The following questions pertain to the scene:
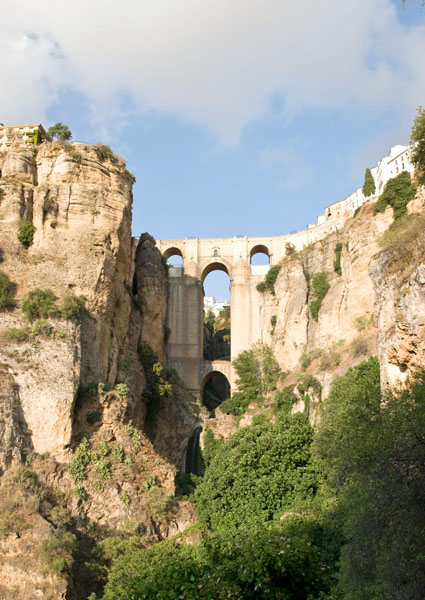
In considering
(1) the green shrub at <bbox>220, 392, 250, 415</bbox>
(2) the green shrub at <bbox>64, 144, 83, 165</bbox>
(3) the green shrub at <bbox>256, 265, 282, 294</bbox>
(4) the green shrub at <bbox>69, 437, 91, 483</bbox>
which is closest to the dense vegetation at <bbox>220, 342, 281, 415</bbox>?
(1) the green shrub at <bbox>220, 392, 250, 415</bbox>

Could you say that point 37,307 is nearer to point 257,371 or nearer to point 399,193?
point 257,371

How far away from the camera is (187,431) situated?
30984mm

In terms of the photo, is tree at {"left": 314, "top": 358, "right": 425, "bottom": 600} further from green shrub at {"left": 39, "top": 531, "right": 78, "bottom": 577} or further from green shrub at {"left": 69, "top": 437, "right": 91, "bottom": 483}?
green shrub at {"left": 69, "top": 437, "right": 91, "bottom": 483}

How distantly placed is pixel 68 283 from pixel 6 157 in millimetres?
7610

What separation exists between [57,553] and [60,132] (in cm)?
2100

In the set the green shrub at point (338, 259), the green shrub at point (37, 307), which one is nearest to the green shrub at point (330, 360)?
the green shrub at point (338, 259)

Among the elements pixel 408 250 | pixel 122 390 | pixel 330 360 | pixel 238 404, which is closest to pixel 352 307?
pixel 330 360

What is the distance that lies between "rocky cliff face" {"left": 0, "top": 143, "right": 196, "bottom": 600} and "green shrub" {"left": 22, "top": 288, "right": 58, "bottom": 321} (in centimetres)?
31

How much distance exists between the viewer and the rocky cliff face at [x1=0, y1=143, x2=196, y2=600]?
18.8m

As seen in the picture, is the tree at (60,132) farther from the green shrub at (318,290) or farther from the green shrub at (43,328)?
the green shrub at (318,290)

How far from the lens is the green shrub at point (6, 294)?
71.7 feet

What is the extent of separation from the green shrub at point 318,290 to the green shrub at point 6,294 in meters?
Result: 18.6

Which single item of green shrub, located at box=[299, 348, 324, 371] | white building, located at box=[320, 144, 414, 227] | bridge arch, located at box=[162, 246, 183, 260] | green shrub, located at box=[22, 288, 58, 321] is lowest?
green shrub, located at box=[299, 348, 324, 371]

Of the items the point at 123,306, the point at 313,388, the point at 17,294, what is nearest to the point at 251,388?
the point at 313,388
